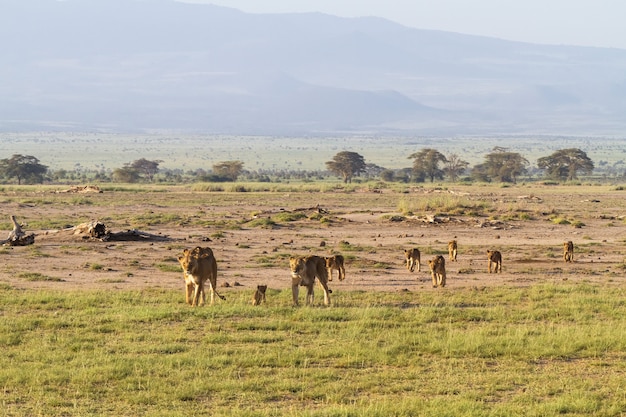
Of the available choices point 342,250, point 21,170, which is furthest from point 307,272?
point 21,170

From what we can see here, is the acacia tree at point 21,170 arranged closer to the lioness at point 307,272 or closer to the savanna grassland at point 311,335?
the savanna grassland at point 311,335

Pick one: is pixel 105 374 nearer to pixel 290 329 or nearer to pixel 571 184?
pixel 290 329

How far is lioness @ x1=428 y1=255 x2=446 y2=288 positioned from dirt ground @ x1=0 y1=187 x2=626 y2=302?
0.57 feet

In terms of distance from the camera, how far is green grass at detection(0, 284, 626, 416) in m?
10.6

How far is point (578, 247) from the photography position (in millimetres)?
27531

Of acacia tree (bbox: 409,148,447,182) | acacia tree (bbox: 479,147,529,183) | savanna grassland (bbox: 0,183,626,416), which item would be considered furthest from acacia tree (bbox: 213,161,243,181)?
savanna grassland (bbox: 0,183,626,416)

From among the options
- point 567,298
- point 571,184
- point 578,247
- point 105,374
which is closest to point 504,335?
point 567,298

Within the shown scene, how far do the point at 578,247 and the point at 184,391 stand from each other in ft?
60.4

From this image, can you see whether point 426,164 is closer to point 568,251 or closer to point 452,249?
point 568,251

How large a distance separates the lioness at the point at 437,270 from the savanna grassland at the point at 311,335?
181mm

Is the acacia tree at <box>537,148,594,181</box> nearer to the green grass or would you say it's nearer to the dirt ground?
the dirt ground

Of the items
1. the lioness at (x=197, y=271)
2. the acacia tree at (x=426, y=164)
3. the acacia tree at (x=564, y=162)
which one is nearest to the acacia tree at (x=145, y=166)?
the acacia tree at (x=426, y=164)

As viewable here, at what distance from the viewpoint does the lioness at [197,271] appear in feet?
50.0

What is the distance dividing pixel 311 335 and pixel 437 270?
5.39m
